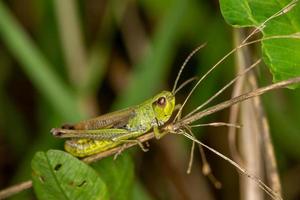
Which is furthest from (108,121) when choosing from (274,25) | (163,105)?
(274,25)

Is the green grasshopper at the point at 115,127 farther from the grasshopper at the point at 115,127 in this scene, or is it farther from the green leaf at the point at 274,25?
the green leaf at the point at 274,25

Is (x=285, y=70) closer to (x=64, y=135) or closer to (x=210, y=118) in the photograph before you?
(x=64, y=135)

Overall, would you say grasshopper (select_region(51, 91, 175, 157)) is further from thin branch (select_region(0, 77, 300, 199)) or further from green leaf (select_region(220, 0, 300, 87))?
green leaf (select_region(220, 0, 300, 87))

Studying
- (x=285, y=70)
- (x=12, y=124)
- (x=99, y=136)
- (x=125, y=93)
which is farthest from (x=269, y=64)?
(x=12, y=124)

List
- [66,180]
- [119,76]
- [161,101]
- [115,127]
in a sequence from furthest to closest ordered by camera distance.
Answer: [119,76] → [115,127] → [161,101] → [66,180]

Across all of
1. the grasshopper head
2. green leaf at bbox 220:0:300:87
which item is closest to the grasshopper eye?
the grasshopper head

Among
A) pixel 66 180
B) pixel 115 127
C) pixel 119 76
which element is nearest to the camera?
pixel 66 180

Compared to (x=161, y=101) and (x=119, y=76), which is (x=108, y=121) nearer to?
(x=161, y=101)
